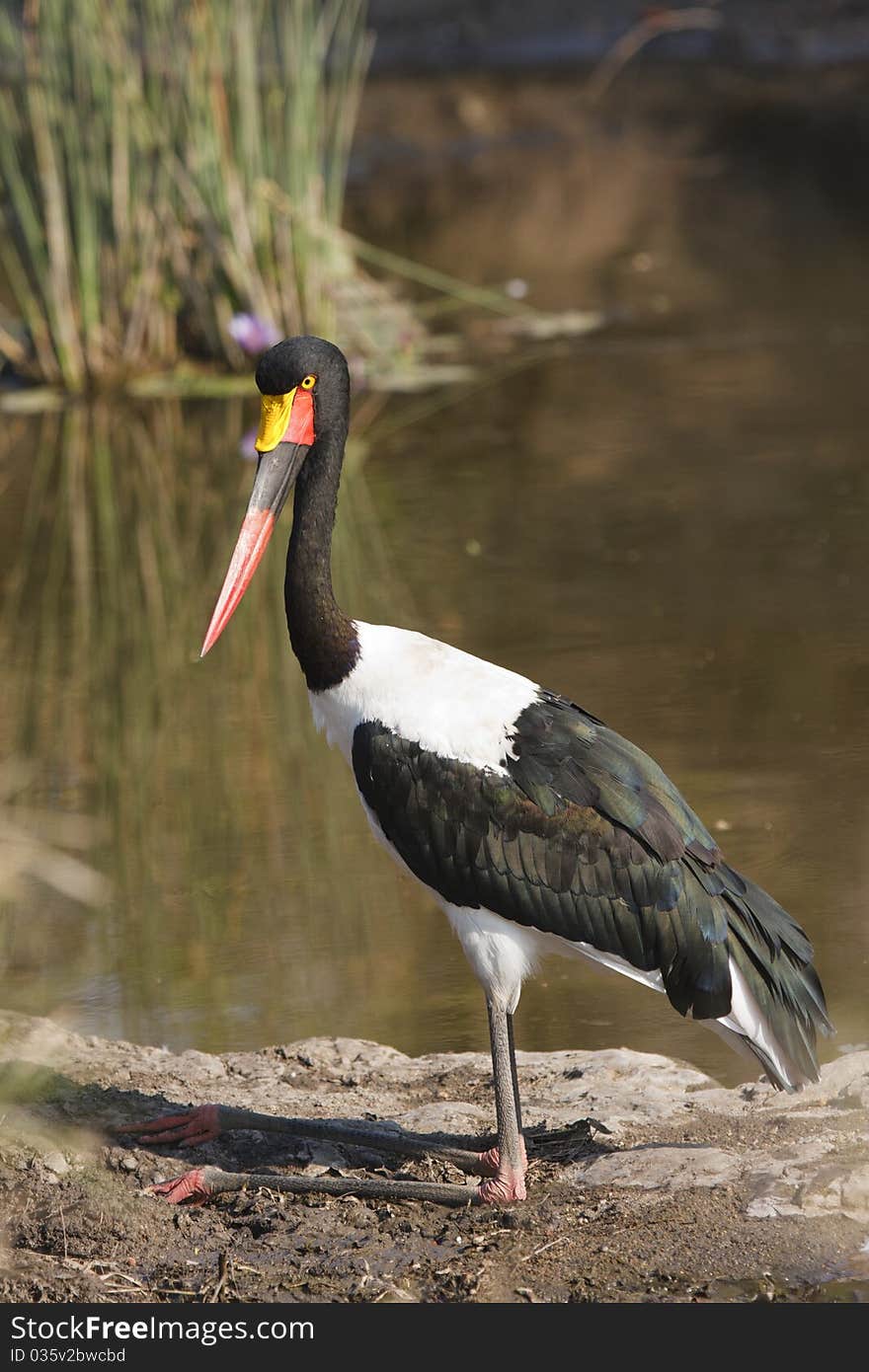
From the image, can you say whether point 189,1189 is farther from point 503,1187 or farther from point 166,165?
point 166,165

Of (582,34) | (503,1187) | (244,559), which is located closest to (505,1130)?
(503,1187)

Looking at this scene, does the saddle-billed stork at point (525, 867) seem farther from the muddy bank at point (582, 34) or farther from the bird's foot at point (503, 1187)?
the muddy bank at point (582, 34)

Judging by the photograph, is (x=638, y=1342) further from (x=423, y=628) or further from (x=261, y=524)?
(x=423, y=628)

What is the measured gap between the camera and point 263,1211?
3.40 meters

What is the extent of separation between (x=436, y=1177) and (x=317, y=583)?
3.47 ft

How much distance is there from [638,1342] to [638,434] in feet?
19.1

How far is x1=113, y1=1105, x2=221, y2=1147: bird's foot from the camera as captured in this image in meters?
3.56

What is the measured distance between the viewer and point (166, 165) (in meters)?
8.73

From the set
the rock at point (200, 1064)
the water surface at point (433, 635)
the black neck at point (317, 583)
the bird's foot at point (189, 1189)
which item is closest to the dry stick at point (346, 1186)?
the bird's foot at point (189, 1189)

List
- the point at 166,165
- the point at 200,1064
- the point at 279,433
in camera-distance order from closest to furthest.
Answer: the point at 279,433 < the point at 200,1064 < the point at 166,165

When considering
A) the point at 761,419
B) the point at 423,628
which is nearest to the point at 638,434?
the point at 761,419

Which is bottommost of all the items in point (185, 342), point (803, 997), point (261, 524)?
point (803, 997)

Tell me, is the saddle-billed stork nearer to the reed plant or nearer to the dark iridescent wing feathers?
the dark iridescent wing feathers

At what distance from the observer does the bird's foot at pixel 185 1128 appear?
356cm
